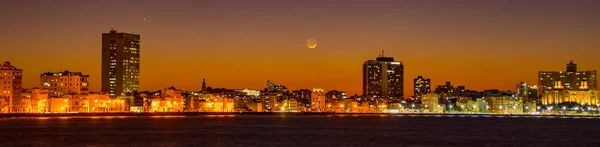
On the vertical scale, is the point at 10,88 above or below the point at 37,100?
above

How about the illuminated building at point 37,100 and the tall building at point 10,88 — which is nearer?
the tall building at point 10,88

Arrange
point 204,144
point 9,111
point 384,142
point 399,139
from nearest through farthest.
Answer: point 204,144, point 384,142, point 399,139, point 9,111

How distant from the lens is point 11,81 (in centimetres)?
17938

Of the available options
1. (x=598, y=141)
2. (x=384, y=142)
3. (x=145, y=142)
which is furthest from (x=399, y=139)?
(x=145, y=142)

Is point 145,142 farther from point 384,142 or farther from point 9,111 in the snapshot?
point 9,111

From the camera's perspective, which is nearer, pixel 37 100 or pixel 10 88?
pixel 10 88

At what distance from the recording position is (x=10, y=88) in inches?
7028

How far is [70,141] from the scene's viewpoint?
78062mm

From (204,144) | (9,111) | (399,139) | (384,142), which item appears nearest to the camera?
(204,144)

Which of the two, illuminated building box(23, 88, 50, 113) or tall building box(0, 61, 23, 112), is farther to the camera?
illuminated building box(23, 88, 50, 113)

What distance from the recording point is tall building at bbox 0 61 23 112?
17675 centimetres

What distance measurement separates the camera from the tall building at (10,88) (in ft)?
580

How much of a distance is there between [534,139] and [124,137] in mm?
39835

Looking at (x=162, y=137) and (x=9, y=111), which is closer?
(x=162, y=137)
